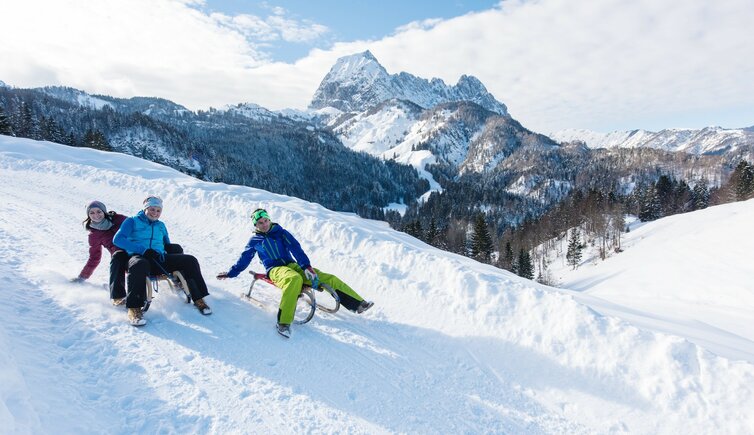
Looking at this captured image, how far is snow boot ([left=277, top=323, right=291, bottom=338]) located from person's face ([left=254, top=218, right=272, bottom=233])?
184 centimetres

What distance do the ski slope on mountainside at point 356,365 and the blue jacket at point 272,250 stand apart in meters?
0.76

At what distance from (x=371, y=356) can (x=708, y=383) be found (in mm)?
4577

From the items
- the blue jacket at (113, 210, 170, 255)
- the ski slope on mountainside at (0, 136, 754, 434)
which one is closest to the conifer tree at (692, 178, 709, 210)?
the ski slope on mountainside at (0, 136, 754, 434)

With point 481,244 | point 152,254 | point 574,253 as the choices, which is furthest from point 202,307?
point 574,253

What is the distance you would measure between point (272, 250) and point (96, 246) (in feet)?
10.4

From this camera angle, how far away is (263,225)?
6.59 m

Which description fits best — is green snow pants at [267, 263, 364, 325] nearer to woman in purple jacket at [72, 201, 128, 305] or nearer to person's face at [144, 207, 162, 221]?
person's face at [144, 207, 162, 221]

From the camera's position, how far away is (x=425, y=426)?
170 inches

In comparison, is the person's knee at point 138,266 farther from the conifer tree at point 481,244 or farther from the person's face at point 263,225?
the conifer tree at point 481,244

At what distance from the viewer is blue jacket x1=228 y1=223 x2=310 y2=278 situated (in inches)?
259

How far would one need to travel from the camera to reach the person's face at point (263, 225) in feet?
21.5

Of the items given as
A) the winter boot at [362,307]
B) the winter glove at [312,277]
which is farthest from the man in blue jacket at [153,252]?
the winter boot at [362,307]

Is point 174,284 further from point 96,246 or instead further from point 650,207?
point 650,207

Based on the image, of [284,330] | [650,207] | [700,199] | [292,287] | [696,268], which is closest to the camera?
[284,330]
